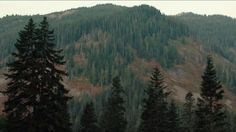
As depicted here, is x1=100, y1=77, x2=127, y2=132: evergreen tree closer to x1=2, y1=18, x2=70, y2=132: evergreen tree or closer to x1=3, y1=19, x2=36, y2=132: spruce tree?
x1=2, y1=18, x2=70, y2=132: evergreen tree

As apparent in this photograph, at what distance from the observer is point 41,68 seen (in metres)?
38.8

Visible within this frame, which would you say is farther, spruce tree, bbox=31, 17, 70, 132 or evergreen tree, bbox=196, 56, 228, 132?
evergreen tree, bbox=196, 56, 228, 132

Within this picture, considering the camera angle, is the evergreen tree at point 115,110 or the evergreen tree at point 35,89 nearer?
the evergreen tree at point 35,89

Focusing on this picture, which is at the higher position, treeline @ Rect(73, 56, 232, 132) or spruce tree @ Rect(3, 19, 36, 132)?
spruce tree @ Rect(3, 19, 36, 132)

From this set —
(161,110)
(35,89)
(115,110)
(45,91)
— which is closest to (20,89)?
(35,89)

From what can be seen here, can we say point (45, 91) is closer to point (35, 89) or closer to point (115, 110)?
point (35, 89)

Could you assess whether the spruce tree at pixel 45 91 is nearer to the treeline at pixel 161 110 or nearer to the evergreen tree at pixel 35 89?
the evergreen tree at pixel 35 89

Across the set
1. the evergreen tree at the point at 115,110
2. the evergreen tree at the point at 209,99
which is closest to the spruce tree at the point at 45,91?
the evergreen tree at the point at 209,99

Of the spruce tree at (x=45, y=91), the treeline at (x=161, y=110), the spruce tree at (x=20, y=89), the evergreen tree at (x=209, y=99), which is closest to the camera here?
the spruce tree at (x=20, y=89)

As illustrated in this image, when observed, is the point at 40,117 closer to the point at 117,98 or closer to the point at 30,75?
the point at 30,75

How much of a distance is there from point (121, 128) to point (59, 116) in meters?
44.2

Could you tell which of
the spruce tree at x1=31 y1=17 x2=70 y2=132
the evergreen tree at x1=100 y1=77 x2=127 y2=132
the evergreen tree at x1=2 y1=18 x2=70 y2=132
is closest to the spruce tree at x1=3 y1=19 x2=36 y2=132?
the evergreen tree at x1=2 y1=18 x2=70 y2=132

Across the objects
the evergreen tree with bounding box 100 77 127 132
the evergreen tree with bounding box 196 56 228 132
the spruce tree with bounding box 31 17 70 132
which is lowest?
the evergreen tree with bounding box 100 77 127 132

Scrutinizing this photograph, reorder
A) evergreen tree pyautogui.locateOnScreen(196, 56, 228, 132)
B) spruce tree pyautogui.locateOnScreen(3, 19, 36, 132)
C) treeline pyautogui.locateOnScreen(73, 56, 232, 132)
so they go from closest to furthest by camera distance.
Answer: spruce tree pyautogui.locateOnScreen(3, 19, 36, 132) < evergreen tree pyautogui.locateOnScreen(196, 56, 228, 132) < treeline pyautogui.locateOnScreen(73, 56, 232, 132)
